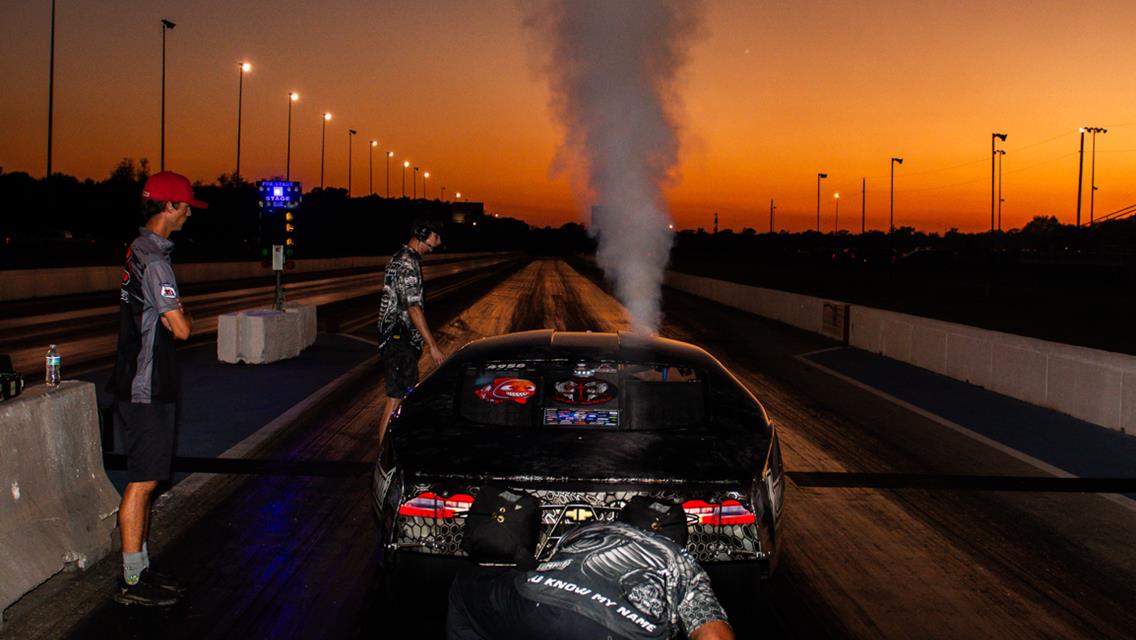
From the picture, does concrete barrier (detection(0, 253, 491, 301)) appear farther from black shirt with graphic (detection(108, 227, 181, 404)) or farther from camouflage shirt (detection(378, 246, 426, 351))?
black shirt with graphic (detection(108, 227, 181, 404))

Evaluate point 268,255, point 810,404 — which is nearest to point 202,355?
point 268,255

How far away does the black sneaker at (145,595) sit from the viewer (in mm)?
4688

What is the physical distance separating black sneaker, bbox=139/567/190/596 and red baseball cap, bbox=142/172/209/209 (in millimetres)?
1863

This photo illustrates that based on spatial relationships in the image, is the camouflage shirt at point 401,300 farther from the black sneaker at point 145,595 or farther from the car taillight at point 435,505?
the car taillight at point 435,505

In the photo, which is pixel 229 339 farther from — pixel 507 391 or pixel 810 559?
pixel 810 559

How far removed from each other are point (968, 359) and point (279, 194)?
42.1 ft

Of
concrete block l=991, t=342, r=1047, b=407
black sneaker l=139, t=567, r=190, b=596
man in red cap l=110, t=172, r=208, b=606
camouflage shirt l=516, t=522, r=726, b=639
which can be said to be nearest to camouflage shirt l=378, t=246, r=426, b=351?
man in red cap l=110, t=172, r=208, b=606

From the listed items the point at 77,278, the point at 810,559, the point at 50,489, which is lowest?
the point at 810,559

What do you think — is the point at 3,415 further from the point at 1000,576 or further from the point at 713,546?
the point at 1000,576

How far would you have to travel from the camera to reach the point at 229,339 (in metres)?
15.2

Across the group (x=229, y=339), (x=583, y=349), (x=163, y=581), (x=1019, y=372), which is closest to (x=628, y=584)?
(x=583, y=349)

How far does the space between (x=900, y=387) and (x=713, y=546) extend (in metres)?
10.9

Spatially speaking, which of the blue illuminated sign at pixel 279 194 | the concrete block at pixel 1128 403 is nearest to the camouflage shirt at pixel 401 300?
the concrete block at pixel 1128 403

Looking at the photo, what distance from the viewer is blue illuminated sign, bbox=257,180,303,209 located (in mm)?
18734
